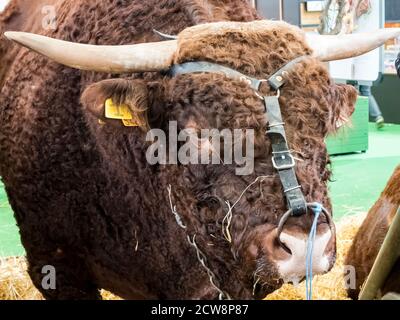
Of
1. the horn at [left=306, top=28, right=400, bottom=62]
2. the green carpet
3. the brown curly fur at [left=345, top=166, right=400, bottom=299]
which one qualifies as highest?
the horn at [left=306, top=28, right=400, bottom=62]

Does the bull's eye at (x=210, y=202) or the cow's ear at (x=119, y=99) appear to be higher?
the cow's ear at (x=119, y=99)

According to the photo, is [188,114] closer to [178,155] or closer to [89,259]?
[178,155]

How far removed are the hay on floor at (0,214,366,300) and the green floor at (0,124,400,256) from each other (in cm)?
57

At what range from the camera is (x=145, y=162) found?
111 inches

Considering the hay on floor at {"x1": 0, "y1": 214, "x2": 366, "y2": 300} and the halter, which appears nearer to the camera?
the halter

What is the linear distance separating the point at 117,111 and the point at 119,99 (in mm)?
61


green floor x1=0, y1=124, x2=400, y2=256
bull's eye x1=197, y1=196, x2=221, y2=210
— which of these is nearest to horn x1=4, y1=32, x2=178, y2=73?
bull's eye x1=197, y1=196, x2=221, y2=210

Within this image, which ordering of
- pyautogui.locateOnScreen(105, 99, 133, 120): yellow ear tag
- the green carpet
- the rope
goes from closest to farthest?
the rope → pyautogui.locateOnScreen(105, 99, 133, 120): yellow ear tag → the green carpet

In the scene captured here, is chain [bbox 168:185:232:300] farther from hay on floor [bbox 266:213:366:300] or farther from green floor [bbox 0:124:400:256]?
green floor [bbox 0:124:400:256]

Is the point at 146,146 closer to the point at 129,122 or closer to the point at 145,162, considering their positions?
the point at 145,162

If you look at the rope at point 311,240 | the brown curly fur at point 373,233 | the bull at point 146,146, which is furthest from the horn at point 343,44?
the brown curly fur at point 373,233

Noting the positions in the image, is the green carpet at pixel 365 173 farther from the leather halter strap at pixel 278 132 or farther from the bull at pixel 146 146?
the leather halter strap at pixel 278 132

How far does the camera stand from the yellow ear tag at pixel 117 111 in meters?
2.46

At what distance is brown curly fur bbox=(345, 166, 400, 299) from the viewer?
12.1ft
